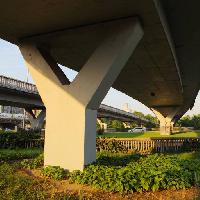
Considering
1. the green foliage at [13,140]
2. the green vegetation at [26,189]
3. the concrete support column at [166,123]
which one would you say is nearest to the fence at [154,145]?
the green foliage at [13,140]

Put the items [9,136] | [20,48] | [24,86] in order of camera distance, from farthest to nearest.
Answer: [24,86]
[9,136]
[20,48]

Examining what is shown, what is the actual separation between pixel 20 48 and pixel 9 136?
1470 cm

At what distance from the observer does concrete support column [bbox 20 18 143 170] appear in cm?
1162

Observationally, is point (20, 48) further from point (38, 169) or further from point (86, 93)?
point (38, 169)

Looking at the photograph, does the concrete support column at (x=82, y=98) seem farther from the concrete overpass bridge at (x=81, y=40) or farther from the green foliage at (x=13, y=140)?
the green foliage at (x=13, y=140)

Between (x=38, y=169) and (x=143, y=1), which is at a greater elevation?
(x=143, y=1)

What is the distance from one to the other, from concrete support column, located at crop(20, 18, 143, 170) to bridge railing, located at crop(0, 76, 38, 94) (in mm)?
28039

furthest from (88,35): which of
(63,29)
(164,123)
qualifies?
(164,123)

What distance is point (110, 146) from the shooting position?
80.7ft

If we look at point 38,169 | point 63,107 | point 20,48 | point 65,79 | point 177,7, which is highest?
point 177,7

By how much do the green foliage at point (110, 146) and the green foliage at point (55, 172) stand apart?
12771 millimetres

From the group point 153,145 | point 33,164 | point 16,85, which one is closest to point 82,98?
point 33,164

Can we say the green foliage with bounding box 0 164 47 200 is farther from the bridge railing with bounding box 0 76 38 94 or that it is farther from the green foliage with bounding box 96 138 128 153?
the bridge railing with bounding box 0 76 38 94

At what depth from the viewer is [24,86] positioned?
1779 inches
